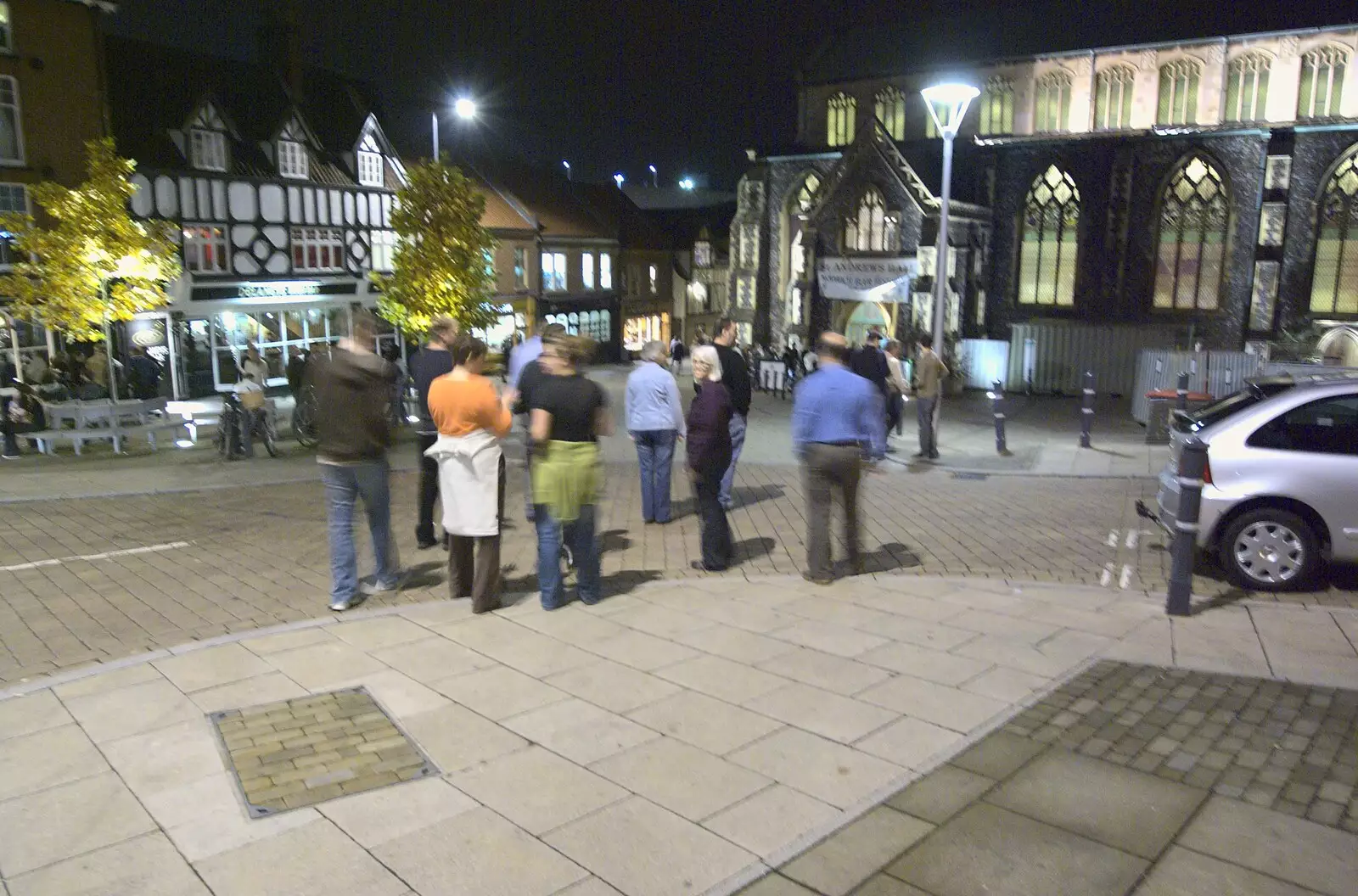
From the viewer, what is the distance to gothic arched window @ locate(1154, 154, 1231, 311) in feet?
94.1

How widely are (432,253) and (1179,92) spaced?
75.3 feet

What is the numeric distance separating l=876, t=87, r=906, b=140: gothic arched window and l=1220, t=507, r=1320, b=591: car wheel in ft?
96.3

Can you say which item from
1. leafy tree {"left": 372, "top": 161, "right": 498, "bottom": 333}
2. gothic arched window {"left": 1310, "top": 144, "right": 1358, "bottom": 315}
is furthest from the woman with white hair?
gothic arched window {"left": 1310, "top": 144, "right": 1358, "bottom": 315}

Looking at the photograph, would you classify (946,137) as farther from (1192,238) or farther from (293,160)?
(293,160)

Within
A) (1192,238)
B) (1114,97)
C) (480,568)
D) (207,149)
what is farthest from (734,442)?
(1114,97)

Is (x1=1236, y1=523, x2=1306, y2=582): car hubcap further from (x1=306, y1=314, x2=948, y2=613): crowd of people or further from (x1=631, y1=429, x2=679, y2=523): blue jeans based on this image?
(x1=631, y1=429, x2=679, y2=523): blue jeans

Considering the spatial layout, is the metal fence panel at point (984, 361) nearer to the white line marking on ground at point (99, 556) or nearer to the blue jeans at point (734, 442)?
the blue jeans at point (734, 442)

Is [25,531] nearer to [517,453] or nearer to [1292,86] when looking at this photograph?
[517,453]

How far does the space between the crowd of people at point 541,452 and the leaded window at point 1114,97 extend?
27.6m

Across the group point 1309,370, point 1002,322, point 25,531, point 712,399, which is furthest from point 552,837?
point 1002,322

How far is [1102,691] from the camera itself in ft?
18.1

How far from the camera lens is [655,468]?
9867 millimetres

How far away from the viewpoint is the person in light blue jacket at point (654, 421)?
920 centimetres

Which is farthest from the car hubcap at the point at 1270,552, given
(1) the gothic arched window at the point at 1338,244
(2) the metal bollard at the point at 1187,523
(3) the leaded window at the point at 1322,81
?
(3) the leaded window at the point at 1322,81
